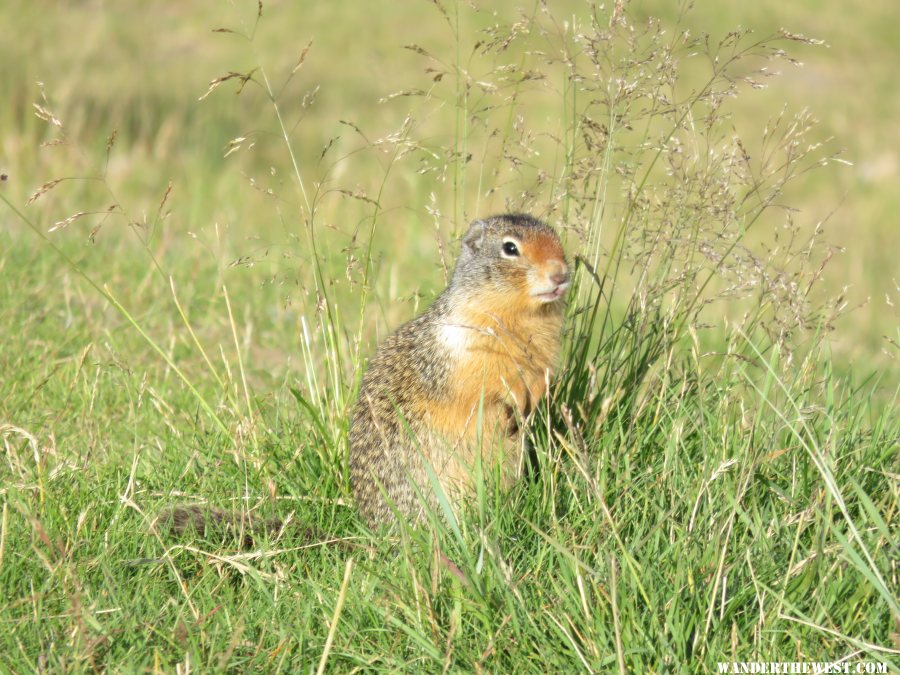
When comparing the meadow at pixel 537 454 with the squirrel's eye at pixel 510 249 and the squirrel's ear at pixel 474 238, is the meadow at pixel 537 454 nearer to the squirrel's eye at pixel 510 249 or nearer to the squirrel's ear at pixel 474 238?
the squirrel's ear at pixel 474 238

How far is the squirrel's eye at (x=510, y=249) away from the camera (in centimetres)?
409

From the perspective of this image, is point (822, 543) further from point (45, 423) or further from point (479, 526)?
point (45, 423)

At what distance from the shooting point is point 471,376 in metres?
3.96

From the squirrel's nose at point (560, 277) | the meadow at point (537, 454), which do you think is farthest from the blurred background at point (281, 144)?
the squirrel's nose at point (560, 277)

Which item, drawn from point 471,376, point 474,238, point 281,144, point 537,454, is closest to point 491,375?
point 471,376

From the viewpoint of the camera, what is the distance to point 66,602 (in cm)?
311

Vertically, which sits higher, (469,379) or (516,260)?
(516,260)

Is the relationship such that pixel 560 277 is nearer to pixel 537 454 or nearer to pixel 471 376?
pixel 471 376

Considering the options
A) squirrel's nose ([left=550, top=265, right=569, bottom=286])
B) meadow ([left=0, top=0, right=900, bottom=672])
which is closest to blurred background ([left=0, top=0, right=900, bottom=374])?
meadow ([left=0, top=0, right=900, bottom=672])

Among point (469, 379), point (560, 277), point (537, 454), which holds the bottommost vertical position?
point (537, 454)

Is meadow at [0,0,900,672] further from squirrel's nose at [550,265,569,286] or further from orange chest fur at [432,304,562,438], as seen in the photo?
squirrel's nose at [550,265,569,286]

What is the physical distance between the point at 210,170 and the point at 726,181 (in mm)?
7306

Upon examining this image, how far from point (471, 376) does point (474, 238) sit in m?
0.60

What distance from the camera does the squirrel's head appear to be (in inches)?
154
